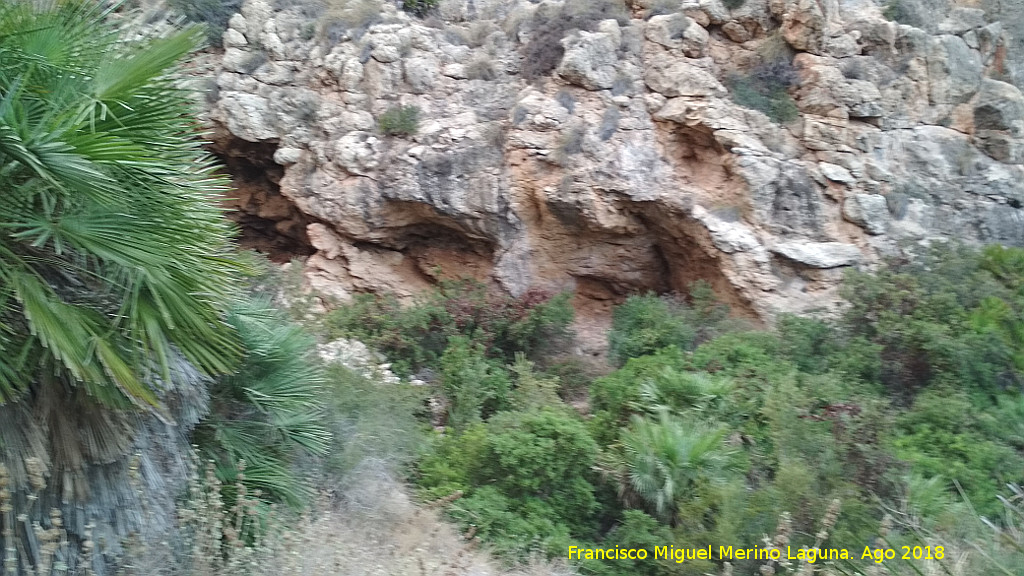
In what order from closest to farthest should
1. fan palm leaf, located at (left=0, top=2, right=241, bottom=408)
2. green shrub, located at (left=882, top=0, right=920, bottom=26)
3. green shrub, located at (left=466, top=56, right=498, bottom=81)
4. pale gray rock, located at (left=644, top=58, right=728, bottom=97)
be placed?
fan palm leaf, located at (left=0, top=2, right=241, bottom=408) → pale gray rock, located at (left=644, top=58, right=728, bottom=97) → green shrub, located at (left=882, top=0, right=920, bottom=26) → green shrub, located at (left=466, top=56, right=498, bottom=81)

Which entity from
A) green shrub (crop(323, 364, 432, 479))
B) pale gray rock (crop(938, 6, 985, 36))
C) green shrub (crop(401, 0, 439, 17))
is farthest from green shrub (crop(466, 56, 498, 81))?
pale gray rock (crop(938, 6, 985, 36))

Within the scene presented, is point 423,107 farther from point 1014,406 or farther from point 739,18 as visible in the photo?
point 1014,406

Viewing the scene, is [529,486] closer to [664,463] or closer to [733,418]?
[664,463]

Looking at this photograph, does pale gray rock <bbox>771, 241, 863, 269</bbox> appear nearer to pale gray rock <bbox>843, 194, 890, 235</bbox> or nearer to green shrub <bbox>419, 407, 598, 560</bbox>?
pale gray rock <bbox>843, 194, 890, 235</bbox>

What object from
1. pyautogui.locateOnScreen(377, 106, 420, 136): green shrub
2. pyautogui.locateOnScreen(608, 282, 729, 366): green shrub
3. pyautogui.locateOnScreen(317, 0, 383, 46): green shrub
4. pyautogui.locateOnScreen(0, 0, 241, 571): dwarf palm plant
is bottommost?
pyautogui.locateOnScreen(608, 282, 729, 366): green shrub

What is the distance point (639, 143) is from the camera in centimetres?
1157

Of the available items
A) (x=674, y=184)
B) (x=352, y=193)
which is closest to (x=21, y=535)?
(x=352, y=193)

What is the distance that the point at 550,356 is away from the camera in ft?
36.4

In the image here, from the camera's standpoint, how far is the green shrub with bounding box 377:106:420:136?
40.4 feet

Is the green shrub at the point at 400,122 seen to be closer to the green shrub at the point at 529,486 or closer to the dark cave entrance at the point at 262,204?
the dark cave entrance at the point at 262,204

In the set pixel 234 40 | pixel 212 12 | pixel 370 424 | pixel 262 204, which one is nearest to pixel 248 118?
pixel 234 40

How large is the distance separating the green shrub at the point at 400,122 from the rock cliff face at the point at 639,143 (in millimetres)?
124

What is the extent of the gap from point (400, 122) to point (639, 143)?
4103 millimetres

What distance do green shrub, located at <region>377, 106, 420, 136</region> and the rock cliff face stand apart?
124mm
